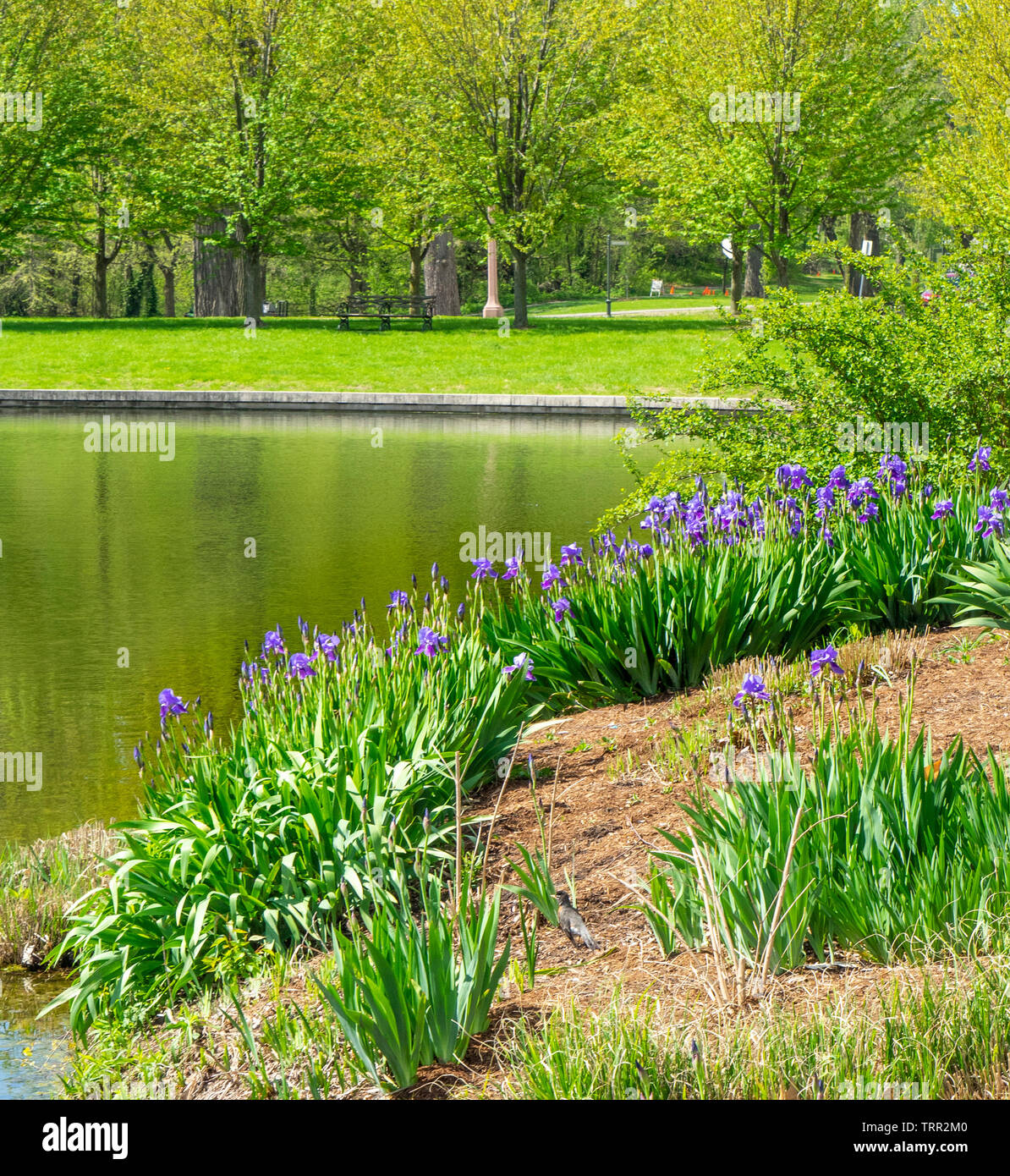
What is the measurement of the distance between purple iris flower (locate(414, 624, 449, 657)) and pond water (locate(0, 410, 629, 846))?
183 cm

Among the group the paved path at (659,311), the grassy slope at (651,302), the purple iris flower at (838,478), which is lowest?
Answer: the purple iris flower at (838,478)

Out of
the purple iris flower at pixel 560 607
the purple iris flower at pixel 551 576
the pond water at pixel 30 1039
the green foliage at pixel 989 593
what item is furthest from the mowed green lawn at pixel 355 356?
the pond water at pixel 30 1039

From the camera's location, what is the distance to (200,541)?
42.5 feet

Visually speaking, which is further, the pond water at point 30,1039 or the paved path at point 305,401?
the paved path at point 305,401

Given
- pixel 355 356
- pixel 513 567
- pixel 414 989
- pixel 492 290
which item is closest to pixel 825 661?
pixel 513 567

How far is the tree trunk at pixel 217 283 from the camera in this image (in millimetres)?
44188

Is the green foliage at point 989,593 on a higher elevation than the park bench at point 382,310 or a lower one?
lower

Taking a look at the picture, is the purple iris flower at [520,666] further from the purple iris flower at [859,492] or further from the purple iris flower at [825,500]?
the purple iris flower at [859,492]

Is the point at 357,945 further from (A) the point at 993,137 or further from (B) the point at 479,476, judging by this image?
(A) the point at 993,137

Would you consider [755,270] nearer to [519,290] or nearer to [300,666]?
[519,290]

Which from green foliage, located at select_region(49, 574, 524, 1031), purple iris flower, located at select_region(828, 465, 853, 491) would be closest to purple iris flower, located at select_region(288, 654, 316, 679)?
green foliage, located at select_region(49, 574, 524, 1031)

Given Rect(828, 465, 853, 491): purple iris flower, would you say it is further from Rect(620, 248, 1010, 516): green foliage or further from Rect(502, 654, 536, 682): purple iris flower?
Rect(502, 654, 536, 682): purple iris flower

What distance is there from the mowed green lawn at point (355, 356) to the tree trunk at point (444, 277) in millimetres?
8019

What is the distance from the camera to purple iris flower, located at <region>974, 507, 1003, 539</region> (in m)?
6.61
